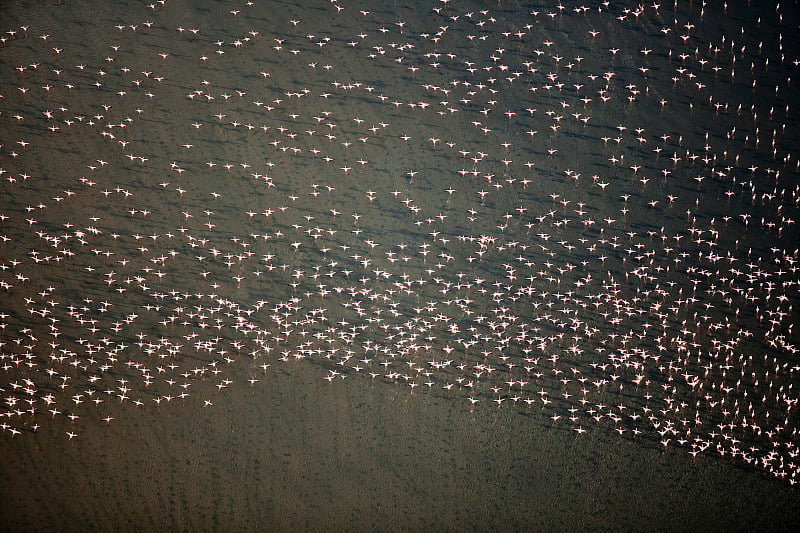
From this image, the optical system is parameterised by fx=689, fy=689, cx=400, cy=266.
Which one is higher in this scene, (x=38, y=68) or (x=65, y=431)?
(x=38, y=68)

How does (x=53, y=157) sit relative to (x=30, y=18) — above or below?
below

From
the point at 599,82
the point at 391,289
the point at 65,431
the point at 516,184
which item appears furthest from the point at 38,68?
the point at 599,82

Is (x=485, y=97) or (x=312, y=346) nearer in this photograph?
(x=312, y=346)

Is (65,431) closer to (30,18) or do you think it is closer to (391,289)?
(391,289)

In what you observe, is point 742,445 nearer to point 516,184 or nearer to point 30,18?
point 516,184

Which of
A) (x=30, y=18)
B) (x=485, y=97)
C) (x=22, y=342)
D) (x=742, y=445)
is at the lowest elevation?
(x=742, y=445)

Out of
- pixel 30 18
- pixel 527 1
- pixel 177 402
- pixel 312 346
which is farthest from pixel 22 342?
pixel 527 1
